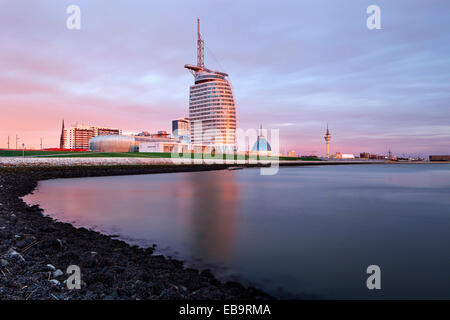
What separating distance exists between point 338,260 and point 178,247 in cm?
684

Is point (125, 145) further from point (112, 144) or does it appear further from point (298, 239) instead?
point (298, 239)

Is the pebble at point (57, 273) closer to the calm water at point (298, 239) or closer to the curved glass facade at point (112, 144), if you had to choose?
the calm water at point (298, 239)

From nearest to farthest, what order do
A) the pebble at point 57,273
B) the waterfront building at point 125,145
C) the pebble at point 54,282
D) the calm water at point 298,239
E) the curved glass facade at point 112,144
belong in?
the pebble at point 54,282, the pebble at point 57,273, the calm water at point 298,239, the waterfront building at point 125,145, the curved glass facade at point 112,144

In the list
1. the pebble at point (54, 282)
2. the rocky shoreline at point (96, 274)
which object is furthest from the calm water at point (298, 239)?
the pebble at point (54, 282)

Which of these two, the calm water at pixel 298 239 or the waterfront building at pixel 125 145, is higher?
the waterfront building at pixel 125 145

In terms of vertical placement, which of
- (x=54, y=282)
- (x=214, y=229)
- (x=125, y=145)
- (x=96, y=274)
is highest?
(x=125, y=145)

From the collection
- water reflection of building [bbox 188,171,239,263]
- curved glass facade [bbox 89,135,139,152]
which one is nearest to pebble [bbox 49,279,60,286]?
water reflection of building [bbox 188,171,239,263]

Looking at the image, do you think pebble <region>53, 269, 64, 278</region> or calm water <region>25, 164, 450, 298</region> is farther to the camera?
calm water <region>25, 164, 450, 298</region>

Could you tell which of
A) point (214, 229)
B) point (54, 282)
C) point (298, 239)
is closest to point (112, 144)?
point (214, 229)

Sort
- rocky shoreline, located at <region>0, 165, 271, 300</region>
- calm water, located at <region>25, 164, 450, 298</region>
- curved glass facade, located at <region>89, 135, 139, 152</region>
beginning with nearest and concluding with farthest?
rocky shoreline, located at <region>0, 165, 271, 300</region>
calm water, located at <region>25, 164, 450, 298</region>
curved glass facade, located at <region>89, 135, 139, 152</region>

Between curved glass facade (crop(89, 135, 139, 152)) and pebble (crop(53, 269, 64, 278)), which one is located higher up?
curved glass facade (crop(89, 135, 139, 152))

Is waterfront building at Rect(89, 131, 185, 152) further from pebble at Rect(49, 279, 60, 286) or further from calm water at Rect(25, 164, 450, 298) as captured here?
pebble at Rect(49, 279, 60, 286)

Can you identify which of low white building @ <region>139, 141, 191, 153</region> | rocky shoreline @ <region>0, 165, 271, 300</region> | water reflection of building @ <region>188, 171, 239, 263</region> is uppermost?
low white building @ <region>139, 141, 191, 153</region>
